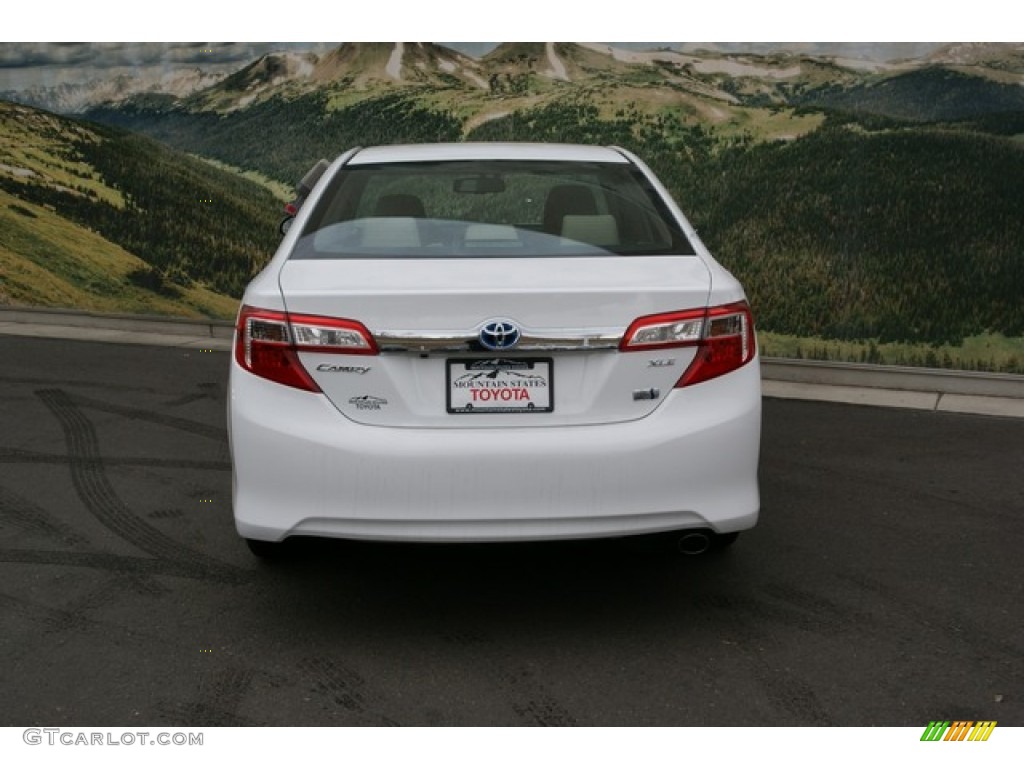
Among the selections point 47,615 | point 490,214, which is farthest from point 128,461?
point 490,214

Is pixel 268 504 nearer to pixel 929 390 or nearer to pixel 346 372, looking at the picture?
pixel 346 372

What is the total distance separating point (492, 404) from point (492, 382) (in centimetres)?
7

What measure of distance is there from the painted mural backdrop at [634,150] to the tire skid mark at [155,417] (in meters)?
3.85

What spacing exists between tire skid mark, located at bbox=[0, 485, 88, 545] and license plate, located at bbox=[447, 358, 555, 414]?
216 cm

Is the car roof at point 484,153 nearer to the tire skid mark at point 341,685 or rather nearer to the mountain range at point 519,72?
the tire skid mark at point 341,685

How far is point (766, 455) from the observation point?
273 inches

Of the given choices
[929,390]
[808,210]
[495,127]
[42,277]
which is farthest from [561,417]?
[42,277]

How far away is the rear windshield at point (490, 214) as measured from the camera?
4.55 metres

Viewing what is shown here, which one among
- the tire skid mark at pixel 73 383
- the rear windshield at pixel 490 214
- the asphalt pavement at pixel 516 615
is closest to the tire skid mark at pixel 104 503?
the asphalt pavement at pixel 516 615

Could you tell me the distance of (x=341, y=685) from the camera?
389 centimetres

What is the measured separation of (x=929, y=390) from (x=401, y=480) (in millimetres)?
6014

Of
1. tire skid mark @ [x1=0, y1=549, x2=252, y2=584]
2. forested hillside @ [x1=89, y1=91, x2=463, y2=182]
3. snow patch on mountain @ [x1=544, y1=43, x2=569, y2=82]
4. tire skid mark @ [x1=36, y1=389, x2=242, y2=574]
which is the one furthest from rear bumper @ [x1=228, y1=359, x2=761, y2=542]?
forested hillside @ [x1=89, y1=91, x2=463, y2=182]

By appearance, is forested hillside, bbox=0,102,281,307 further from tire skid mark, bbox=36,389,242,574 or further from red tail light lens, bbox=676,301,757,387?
red tail light lens, bbox=676,301,757,387

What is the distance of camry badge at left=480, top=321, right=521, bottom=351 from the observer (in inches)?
154
